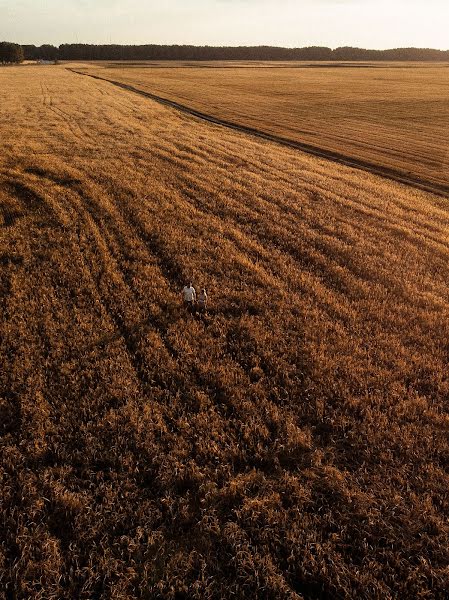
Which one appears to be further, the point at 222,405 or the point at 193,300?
the point at 193,300

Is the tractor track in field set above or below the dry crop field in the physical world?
above

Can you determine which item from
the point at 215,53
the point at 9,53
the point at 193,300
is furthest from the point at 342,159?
the point at 215,53

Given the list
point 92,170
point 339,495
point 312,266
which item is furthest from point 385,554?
point 92,170

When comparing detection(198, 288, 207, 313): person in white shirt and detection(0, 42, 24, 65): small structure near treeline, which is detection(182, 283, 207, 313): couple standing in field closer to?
detection(198, 288, 207, 313): person in white shirt

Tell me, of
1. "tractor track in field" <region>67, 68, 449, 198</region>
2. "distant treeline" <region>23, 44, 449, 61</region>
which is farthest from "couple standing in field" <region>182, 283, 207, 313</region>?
"distant treeline" <region>23, 44, 449, 61</region>

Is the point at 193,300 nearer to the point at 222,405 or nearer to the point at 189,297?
the point at 189,297

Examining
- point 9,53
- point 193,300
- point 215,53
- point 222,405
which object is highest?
point 215,53
